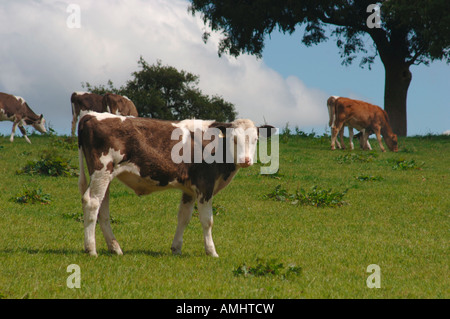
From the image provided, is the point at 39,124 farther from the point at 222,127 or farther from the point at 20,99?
the point at 222,127

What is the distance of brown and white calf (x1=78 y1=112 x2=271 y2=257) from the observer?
8547mm

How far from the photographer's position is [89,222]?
28.2 ft

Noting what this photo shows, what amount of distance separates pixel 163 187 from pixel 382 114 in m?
22.8

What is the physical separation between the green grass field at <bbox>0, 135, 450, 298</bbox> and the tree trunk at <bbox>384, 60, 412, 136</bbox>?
2127 cm

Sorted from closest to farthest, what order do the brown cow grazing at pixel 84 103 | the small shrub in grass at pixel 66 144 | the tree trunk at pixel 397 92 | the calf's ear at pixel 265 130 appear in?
1. the calf's ear at pixel 265 130
2. the small shrub in grass at pixel 66 144
3. the brown cow grazing at pixel 84 103
4. the tree trunk at pixel 397 92

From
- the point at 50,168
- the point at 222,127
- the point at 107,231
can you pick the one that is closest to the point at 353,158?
the point at 50,168

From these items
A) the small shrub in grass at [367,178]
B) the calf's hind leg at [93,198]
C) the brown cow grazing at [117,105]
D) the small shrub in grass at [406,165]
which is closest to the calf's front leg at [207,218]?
the calf's hind leg at [93,198]

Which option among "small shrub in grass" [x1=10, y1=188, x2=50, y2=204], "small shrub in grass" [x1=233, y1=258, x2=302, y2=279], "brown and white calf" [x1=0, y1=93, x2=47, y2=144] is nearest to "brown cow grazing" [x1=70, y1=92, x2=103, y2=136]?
"brown and white calf" [x1=0, y1=93, x2=47, y2=144]

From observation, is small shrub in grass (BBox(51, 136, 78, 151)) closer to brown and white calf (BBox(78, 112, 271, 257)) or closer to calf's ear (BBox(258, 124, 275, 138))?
brown and white calf (BBox(78, 112, 271, 257))

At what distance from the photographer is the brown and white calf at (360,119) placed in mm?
27633

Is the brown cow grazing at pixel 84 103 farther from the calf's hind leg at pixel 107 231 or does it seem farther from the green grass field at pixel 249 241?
the calf's hind leg at pixel 107 231

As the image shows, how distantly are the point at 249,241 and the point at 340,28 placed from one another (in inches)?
1372

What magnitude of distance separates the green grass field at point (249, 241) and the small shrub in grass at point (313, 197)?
0.21 m

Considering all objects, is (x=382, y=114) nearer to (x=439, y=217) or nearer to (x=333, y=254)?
(x=439, y=217)
